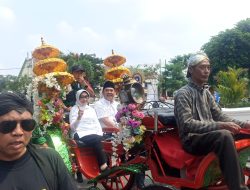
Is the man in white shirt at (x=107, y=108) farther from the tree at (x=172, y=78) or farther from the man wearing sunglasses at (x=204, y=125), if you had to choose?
the tree at (x=172, y=78)

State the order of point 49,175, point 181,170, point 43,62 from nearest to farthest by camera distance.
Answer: point 49,175 < point 181,170 < point 43,62

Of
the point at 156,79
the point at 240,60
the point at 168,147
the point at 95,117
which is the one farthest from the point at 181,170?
the point at 156,79

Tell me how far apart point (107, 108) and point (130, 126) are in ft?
8.49

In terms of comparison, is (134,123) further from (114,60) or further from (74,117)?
(114,60)

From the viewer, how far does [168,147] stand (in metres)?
4.39

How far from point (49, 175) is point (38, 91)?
373 centimetres

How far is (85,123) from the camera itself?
6.48m

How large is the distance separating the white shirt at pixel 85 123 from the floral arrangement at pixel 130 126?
1681mm

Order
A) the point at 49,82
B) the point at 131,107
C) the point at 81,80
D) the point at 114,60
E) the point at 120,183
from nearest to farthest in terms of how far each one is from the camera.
A: 1. the point at 131,107
2. the point at 49,82
3. the point at 120,183
4. the point at 81,80
5. the point at 114,60

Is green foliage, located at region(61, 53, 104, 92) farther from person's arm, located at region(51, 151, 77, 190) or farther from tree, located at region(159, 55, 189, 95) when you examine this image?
person's arm, located at region(51, 151, 77, 190)

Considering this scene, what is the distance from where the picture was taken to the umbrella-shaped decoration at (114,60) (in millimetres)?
7844

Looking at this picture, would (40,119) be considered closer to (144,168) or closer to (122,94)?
(122,94)

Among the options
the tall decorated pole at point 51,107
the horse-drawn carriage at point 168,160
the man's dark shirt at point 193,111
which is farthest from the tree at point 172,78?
the man's dark shirt at point 193,111

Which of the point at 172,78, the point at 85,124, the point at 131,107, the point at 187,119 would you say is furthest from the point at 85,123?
the point at 172,78
